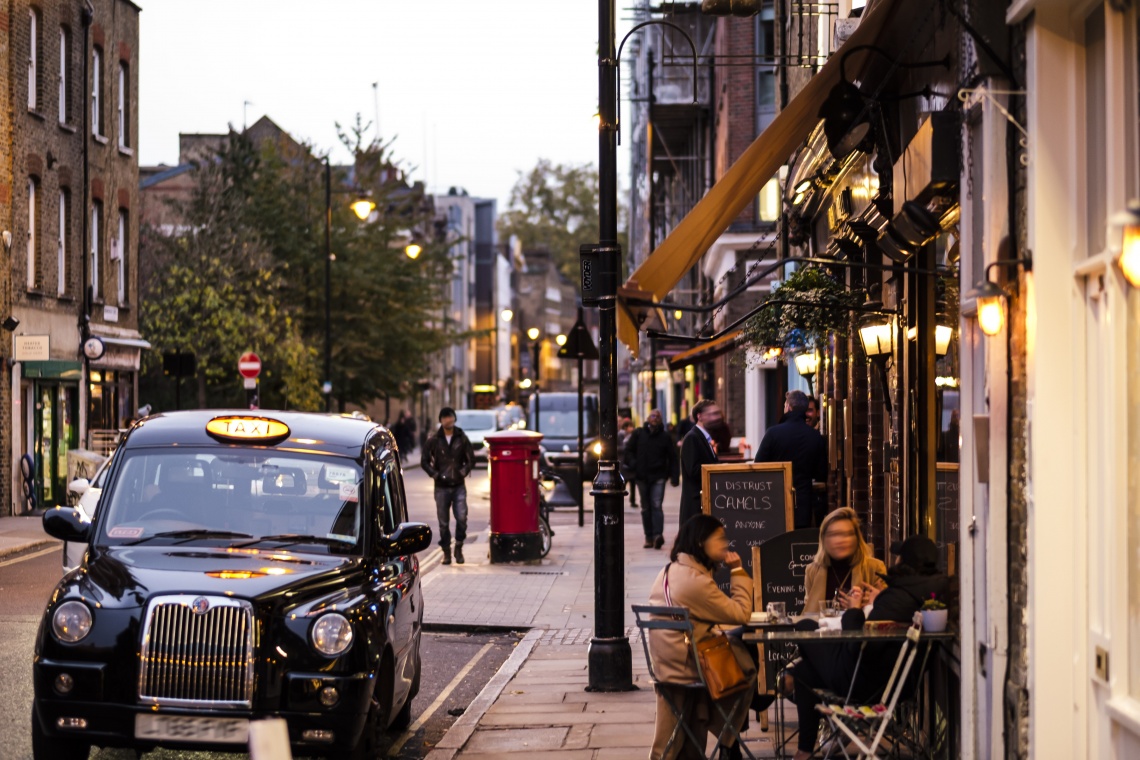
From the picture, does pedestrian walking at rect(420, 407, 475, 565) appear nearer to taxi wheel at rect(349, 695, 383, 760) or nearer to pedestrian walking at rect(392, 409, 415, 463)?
taxi wheel at rect(349, 695, 383, 760)

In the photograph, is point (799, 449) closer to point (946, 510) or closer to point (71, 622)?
point (946, 510)

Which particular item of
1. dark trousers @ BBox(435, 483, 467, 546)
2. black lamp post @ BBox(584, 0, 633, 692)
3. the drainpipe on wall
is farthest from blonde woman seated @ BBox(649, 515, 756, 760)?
the drainpipe on wall

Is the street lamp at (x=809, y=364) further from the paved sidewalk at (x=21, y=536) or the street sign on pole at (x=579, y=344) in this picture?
the paved sidewalk at (x=21, y=536)

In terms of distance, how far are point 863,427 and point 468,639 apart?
4.14 m

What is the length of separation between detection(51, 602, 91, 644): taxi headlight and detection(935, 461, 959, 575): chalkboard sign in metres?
4.60

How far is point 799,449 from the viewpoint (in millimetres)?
14820

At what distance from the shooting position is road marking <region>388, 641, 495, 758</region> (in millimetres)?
9398

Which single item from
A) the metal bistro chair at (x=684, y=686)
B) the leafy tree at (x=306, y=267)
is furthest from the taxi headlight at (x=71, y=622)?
the leafy tree at (x=306, y=267)

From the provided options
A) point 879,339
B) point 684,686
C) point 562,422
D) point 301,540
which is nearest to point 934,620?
point 684,686

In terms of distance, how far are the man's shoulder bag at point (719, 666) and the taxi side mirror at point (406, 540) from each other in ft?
5.87

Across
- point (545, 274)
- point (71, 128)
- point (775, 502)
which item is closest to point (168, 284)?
point (71, 128)

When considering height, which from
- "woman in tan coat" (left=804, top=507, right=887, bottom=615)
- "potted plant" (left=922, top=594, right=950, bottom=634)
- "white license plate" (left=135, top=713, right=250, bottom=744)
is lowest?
"white license plate" (left=135, top=713, right=250, bottom=744)

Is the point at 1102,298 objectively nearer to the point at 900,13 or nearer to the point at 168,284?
the point at 900,13

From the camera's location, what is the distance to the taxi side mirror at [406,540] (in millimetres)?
8906
